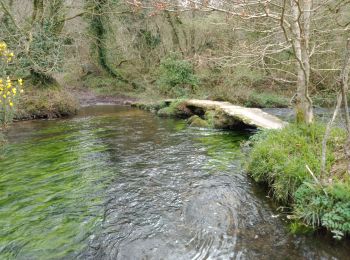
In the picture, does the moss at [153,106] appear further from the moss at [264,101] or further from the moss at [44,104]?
the moss at [264,101]

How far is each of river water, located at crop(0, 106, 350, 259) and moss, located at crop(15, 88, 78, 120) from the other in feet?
21.4

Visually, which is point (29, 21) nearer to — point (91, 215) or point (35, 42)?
point (35, 42)

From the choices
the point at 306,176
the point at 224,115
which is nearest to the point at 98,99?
the point at 224,115

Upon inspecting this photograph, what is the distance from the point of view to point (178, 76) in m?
18.2

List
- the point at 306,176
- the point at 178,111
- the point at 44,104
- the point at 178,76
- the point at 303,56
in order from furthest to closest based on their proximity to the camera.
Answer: the point at 178,76 < the point at 44,104 < the point at 178,111 < the point at 303,56 < the point at 306,176

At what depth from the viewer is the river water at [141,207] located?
3600 millimetres

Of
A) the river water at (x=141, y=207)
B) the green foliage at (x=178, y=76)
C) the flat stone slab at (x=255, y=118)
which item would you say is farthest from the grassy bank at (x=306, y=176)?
the green foliage at (x=178, y=76)

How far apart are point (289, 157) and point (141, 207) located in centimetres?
251

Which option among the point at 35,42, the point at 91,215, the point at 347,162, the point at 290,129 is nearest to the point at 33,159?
the point at 91,215

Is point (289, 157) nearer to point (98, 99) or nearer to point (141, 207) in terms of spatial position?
point (141, 207)

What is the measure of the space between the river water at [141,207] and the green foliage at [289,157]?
0.94 ft

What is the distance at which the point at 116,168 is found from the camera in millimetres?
6562

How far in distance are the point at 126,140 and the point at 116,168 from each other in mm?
2772

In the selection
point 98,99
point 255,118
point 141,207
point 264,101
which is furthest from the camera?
point 98,99
